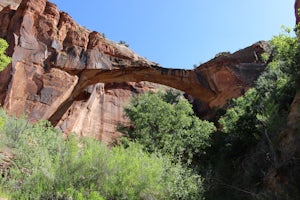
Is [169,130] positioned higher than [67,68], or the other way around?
[67,68]

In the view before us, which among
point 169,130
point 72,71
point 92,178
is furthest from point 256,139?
point 72,71

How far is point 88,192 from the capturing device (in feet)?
29.6

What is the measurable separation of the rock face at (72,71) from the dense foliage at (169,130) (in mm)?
3901

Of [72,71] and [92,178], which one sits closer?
[92,178]

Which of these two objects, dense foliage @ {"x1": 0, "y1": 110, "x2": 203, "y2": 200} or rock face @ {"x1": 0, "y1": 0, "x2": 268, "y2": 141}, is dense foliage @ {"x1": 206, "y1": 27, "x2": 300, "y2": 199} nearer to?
dense foliage @ {"x1": 0, "y1": 110, "x2": 203, "y2": 200}

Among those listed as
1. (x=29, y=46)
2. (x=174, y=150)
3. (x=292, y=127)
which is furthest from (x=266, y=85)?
(x=29, y=46)

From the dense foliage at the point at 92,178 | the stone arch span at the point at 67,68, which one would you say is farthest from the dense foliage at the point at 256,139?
the stone arch span at the point at 67,68

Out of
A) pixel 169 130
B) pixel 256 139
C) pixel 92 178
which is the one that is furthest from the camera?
pixel 169 130

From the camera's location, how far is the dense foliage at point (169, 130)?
709 inches

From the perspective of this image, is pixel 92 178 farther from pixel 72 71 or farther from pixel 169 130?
pixel 72 71

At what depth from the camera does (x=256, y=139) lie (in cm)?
1456

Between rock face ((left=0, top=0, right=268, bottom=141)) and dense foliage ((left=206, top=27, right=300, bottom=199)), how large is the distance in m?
5.49

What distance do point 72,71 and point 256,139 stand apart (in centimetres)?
1297

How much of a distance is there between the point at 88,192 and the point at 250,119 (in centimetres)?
883
